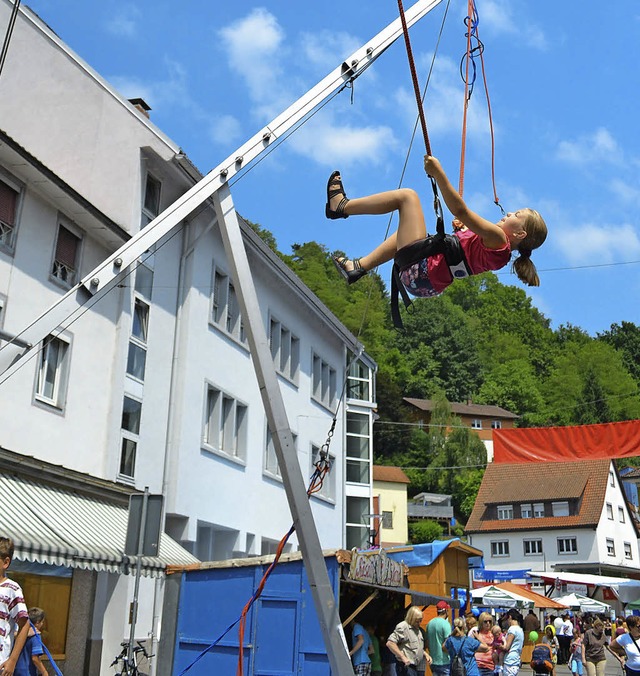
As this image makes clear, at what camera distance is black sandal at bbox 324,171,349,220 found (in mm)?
6625

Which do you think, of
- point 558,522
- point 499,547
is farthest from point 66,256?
point 499,547

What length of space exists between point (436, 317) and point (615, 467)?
3328 centimetres

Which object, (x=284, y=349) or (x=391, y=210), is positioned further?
(x=284, y=349)

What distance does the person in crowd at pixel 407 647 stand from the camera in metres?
12.3

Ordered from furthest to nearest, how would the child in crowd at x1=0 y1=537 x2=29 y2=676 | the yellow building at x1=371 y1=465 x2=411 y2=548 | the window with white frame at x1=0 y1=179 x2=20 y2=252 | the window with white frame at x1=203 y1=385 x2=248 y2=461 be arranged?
1. the yellow building at x1=371 y1=465 x2=411 y2=548
2. the window with white frame at x1=203 y1=385 x2=248 y2=461
3. the window with white frame at x1=0 y1=179 x2=20 y2=252
4. the child in crowd at x1=0 y1=537 x2=29 y2=676

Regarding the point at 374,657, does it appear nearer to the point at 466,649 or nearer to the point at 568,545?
the point at 466,649

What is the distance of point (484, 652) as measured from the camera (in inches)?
542

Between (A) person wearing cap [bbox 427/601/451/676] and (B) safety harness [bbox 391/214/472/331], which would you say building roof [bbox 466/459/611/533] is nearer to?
(A) person wearing cap [bbox 427/601/451/676]

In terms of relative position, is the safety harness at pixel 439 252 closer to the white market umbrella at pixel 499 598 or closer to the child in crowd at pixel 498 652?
the child in crowd at pixel 498 652

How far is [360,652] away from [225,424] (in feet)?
35.9

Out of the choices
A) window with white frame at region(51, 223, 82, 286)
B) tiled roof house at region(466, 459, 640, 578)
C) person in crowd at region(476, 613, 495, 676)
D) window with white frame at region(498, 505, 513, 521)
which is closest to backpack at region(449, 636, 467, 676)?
person in crowd at region(476, 613, 495, 676)

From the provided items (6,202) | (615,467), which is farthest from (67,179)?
(615,467)

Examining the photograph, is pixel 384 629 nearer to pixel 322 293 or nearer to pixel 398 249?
pixel 398 249

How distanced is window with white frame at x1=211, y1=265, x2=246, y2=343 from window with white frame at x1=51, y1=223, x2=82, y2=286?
208 inches
